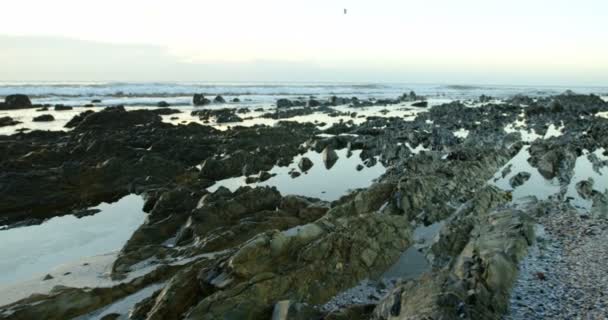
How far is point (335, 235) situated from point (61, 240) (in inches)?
434

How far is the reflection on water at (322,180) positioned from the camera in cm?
2084

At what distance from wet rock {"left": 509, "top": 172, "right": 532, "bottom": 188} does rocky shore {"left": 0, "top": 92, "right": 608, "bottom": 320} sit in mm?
220

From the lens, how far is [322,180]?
2297 centimetres

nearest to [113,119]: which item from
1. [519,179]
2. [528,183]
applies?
[519,179]

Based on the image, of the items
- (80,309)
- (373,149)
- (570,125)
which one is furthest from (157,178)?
(570,125)

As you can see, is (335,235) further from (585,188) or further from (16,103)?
(16,103)

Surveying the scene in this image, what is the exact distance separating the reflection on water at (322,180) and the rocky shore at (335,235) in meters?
0.80

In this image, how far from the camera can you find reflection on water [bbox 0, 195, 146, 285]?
13.3m

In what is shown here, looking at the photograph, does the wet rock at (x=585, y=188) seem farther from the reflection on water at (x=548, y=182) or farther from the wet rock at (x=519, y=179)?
the wet rock at (x=519, y=179)

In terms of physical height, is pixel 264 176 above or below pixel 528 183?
below

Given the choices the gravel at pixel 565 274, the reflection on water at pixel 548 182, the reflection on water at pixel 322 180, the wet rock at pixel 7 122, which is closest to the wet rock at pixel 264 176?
the reflection on water at pixel 322 180

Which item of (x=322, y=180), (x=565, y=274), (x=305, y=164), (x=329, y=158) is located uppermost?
(x=565, y=274)

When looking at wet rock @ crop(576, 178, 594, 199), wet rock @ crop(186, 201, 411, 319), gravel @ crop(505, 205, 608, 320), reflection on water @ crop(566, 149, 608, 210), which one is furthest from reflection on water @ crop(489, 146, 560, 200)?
wet rock @ crop(186, 201, 411, 319)

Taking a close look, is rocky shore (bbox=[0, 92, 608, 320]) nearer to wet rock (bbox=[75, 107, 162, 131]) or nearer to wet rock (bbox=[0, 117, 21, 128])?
wet rock (bbox=[75, 107, 162, 131])
